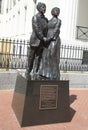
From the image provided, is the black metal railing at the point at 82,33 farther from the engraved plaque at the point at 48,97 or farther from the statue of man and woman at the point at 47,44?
the engraved plaque at the point at 48,97

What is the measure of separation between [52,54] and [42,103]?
1.29m

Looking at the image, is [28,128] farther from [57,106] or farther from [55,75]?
[55,75]

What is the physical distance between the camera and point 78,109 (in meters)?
8.18

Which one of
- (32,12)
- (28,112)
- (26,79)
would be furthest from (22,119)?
(32,12)

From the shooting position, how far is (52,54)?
7078 millimetres

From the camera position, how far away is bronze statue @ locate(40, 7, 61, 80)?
7.07m

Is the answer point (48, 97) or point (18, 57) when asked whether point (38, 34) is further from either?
point (18, 57)

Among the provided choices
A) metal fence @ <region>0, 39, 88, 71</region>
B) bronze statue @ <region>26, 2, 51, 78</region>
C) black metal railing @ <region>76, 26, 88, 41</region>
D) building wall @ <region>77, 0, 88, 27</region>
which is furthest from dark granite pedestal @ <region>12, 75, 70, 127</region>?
building wall @ <region>77, 0, 88, 27</region>

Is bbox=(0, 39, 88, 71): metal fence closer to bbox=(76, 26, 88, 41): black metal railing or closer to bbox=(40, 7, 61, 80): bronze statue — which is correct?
bbox=(40, 7, 61, 80): bronze statue

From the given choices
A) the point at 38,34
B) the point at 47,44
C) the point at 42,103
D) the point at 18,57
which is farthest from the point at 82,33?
the point at 42,103

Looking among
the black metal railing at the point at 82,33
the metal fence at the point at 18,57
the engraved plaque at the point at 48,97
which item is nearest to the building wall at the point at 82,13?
the black metal railing at the point at 82,33

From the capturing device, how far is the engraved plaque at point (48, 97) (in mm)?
6648

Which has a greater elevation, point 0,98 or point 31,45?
point 31,45

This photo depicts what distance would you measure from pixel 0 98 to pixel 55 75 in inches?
105
